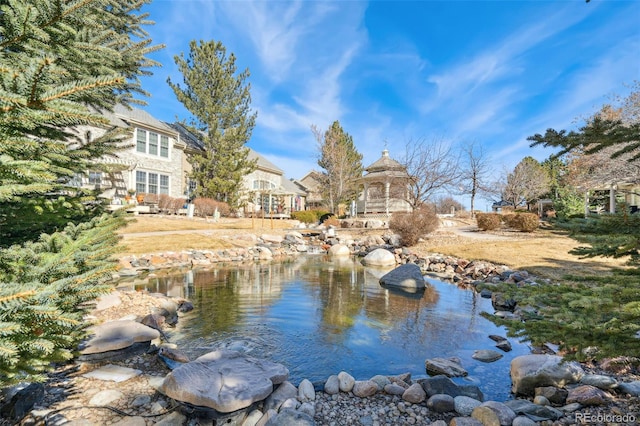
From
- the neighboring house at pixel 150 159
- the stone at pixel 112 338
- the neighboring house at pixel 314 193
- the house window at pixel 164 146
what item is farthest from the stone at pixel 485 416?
the neighboring house at pixel 314 193

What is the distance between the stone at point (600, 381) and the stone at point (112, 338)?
498 cm

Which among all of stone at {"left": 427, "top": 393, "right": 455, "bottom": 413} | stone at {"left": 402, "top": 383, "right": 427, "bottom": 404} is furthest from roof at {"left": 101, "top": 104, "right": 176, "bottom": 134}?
stone at {"left": 427, "top": 393, "right": 455, "bottom": 413}

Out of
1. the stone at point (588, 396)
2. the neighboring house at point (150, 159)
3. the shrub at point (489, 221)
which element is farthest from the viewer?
the neighboring house at point (150, 159)

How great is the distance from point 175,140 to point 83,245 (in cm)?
2406

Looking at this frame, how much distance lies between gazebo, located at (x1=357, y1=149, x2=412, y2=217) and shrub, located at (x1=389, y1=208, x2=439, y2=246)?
6.49m

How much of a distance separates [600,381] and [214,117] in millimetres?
26347

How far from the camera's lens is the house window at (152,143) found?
20.7m

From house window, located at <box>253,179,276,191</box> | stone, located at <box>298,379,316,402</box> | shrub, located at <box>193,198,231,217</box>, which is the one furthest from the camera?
house window, located at <box>253,179,276,191</box>

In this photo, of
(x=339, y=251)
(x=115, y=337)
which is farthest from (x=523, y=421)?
(x=339, y=251)

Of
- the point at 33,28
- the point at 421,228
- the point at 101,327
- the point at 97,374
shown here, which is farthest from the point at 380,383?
the point at 421,228

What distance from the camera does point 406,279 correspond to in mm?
8438

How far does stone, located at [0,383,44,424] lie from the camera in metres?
2.25

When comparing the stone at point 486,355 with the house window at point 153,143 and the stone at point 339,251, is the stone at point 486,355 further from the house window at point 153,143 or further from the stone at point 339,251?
the house window at point 153,143

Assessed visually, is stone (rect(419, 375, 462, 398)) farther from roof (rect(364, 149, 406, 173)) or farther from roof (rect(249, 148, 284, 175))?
roof (rect(249, 148, 284, 175))
